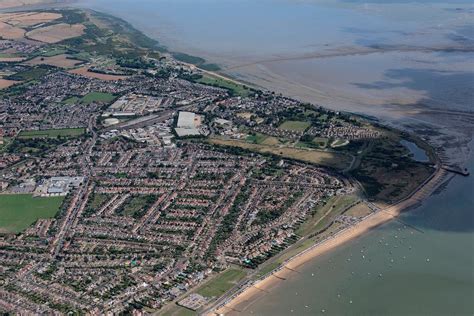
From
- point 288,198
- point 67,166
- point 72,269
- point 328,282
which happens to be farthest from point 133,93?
point 328,282

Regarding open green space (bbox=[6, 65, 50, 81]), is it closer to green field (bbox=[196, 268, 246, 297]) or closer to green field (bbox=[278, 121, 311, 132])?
green field (bbox=[278, 121, 311, 132])

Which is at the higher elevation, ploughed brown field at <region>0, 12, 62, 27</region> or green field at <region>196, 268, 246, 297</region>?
ploughed brown field at <region>0, 12, 62, 27</region>

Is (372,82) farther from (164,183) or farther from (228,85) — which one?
(164,183)

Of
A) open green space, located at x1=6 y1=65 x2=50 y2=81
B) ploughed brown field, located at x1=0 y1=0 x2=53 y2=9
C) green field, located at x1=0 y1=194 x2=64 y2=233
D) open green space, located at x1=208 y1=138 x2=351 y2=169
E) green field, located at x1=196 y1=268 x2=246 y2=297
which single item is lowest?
green field, located at x1=0 y1=194 x2=64 y2=233

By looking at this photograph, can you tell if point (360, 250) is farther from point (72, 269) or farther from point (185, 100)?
point (185, 100)

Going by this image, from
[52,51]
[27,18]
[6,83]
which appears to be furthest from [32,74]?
[27,18]

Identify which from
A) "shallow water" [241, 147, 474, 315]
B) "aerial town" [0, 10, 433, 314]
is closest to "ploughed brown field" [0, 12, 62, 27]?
"aerial town" [0, 10, 433, 314]

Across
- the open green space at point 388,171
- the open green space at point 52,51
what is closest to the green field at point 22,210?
the open green space at point 388,171
